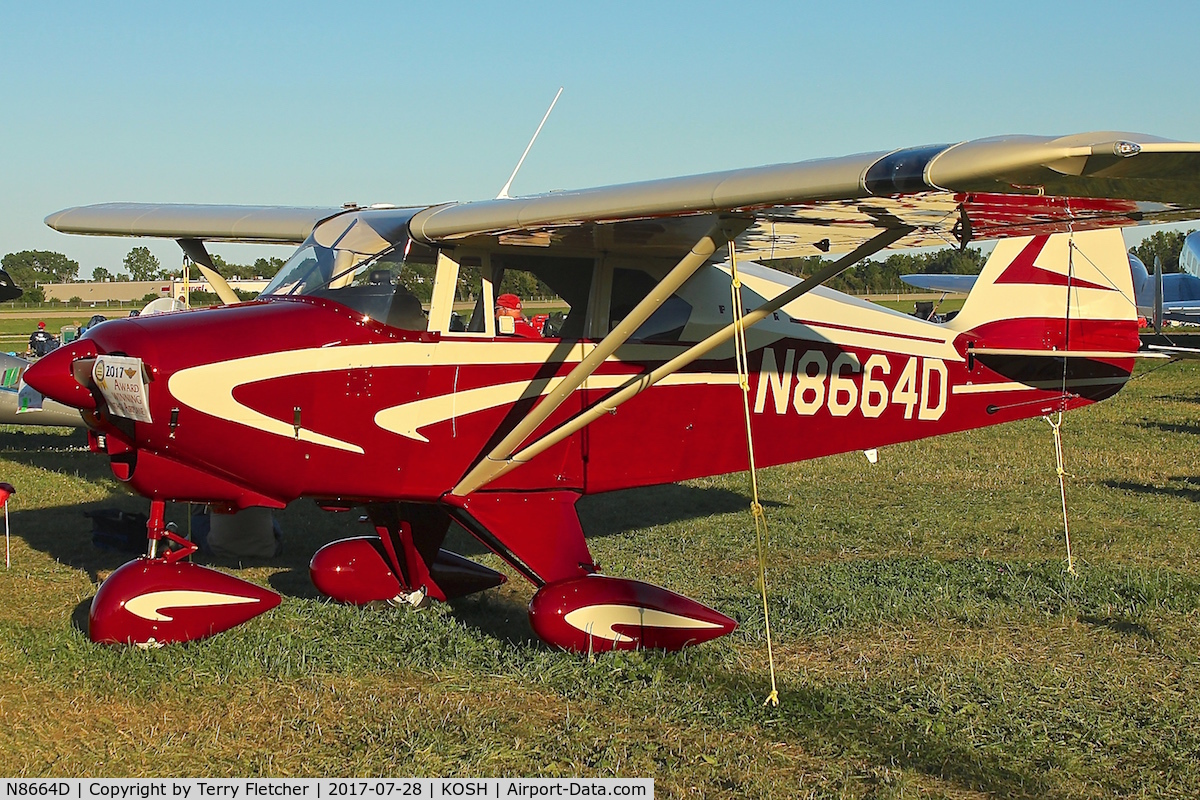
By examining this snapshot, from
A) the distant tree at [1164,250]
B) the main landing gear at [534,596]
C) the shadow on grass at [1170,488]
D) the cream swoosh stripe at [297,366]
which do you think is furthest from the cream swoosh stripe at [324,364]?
the distant tree at [1164,250]

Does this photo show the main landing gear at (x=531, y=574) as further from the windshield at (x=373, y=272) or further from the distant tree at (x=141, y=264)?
the distant tree at (x=141, y=264)

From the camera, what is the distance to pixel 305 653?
5883 millimetres

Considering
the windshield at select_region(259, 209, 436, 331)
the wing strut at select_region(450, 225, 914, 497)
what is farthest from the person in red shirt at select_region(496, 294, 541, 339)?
the wing strut at select_region(450, 225, 914, 497)

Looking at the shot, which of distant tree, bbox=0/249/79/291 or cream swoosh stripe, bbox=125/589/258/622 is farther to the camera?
distant tree, bbox=0/249/79/291

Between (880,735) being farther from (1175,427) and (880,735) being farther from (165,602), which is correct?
(1175,427)

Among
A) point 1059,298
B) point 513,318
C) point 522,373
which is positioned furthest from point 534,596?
→ point 1059,298

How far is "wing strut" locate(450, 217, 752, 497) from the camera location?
520 centimetres

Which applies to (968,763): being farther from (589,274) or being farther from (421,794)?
(589,274)

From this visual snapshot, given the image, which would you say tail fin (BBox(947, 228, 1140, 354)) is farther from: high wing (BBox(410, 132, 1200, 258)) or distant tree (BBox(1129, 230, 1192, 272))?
distant tree (BBox(1129, 230, 1192, 272))

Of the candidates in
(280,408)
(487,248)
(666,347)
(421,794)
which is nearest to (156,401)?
(280,408)

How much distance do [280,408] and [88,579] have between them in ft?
10.4

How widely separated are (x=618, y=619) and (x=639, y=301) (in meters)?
1.92

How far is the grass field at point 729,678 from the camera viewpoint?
14.6ft

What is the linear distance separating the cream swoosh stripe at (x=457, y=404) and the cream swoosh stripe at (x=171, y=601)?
130 cm
